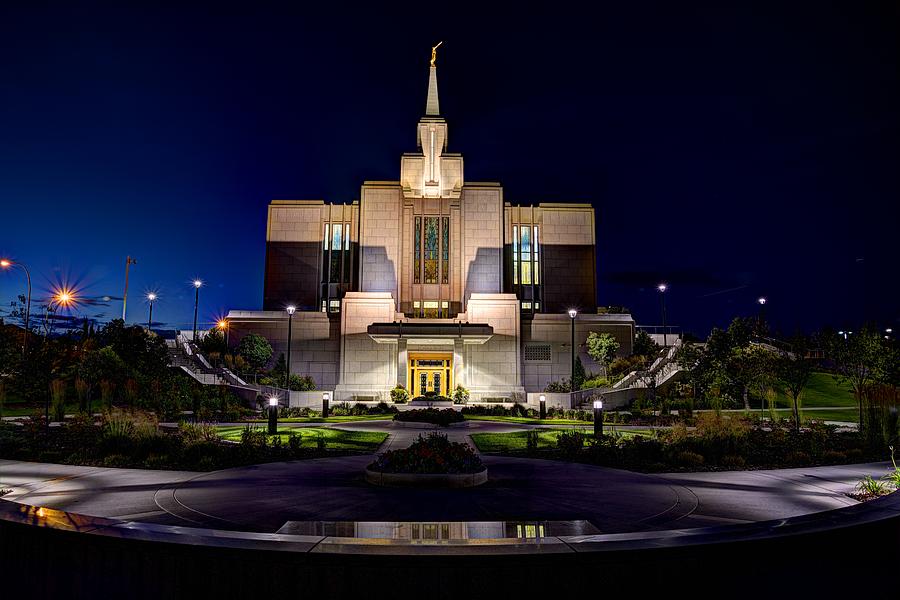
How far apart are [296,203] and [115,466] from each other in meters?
50.7

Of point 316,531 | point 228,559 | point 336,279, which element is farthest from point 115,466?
point 336,279

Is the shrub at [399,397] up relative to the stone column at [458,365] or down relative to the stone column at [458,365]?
down

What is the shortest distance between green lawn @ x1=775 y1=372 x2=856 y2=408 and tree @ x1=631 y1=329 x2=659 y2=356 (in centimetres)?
1345

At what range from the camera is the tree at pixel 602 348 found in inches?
1986

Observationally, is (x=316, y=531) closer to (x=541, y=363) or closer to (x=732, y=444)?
(x=732, y=444)

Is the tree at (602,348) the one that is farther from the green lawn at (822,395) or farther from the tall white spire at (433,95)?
the tall white spire at (433,95)

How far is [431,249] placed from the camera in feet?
191

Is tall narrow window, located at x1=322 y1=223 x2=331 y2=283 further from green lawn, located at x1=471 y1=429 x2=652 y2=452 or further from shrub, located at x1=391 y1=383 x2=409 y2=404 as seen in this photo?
green lawn, located at x1=471 y1=429 x2=652 y2=452

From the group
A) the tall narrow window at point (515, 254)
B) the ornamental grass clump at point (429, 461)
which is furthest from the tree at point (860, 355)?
the tall narrow window at point (515, 254)

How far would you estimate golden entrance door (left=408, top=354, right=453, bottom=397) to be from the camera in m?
50.2

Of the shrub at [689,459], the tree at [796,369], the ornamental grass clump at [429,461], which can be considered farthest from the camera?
the tree at [796,369]

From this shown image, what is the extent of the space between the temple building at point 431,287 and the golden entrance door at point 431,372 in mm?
94

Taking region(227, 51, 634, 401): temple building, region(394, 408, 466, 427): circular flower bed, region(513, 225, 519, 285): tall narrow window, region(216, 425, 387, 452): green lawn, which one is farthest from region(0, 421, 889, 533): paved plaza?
region(513, 225, 519, 285): tall narrow window

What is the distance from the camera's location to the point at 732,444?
15.3 m
